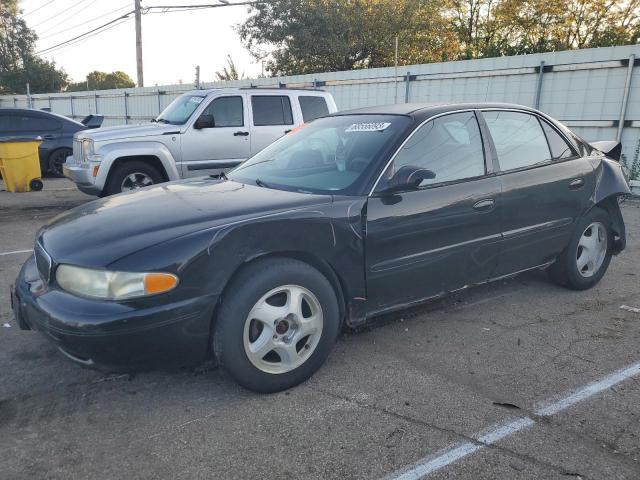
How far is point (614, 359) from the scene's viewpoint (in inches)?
133

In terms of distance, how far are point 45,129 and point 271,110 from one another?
235 inches

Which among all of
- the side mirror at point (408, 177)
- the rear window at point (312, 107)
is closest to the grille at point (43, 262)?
the side mirror at point (408, 177)

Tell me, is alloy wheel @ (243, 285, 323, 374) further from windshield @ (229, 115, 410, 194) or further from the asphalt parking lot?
windshield @ (229, 115, 410, 194)

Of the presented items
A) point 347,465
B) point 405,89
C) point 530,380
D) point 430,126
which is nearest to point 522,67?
point 405,89

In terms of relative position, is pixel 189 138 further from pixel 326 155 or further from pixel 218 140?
pixel 326 155

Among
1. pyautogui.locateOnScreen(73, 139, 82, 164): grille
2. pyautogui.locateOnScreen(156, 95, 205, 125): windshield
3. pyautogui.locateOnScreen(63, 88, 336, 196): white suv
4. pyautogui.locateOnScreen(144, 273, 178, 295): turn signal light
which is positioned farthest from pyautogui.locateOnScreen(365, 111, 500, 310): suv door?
pyautogui.locateOnScreen(73, 139, 82, 164): grille

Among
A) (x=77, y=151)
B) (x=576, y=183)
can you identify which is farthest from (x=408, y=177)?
(x=77, y=151)

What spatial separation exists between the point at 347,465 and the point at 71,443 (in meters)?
1.30

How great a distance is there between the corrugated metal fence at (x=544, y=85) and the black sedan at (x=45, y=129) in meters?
6.42

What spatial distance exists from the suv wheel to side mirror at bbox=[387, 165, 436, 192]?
5415 millimetres

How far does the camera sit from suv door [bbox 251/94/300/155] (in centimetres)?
841

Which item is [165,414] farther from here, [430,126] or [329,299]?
[430,126]

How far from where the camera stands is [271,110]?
336 inches

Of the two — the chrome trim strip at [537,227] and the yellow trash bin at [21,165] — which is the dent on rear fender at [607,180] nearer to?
the chrome trim strip at [537,227]
